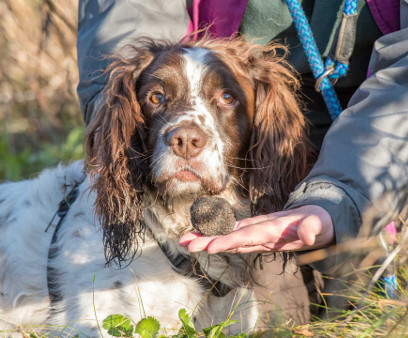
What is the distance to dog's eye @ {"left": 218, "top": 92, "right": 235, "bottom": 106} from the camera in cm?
279

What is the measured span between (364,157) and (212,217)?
0.69 meters

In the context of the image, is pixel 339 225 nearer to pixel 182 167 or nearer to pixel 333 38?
pixel 182 167

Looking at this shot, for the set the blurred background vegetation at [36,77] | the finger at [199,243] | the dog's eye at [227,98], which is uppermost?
the dog's eye at [227,98]

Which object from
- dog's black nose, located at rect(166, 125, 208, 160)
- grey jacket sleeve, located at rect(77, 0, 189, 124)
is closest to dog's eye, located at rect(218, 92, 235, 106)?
dog's black nose, located at rect(166, 125, 208, 160)

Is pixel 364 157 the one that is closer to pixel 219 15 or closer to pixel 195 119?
pixel 195 119

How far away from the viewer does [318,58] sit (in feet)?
9.68

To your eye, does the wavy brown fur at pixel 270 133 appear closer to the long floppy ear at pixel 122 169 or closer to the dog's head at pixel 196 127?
the dog's head at pixel 196 127

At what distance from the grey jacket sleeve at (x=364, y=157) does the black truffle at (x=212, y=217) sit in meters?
0.28

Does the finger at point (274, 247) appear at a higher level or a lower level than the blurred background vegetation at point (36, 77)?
higher

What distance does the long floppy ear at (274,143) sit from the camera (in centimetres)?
288

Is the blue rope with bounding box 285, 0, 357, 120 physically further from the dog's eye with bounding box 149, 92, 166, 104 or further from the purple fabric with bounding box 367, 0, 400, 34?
the dog's eye with bounding box 149, 92, 166, 104

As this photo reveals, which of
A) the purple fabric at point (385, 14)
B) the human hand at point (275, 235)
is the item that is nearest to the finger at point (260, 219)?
the human hand at point (275, 235)

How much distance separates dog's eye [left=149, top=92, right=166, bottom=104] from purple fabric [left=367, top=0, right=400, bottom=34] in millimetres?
1245

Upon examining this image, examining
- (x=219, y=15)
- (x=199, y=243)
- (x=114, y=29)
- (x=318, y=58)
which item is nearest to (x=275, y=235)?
(x=199, y=243)
